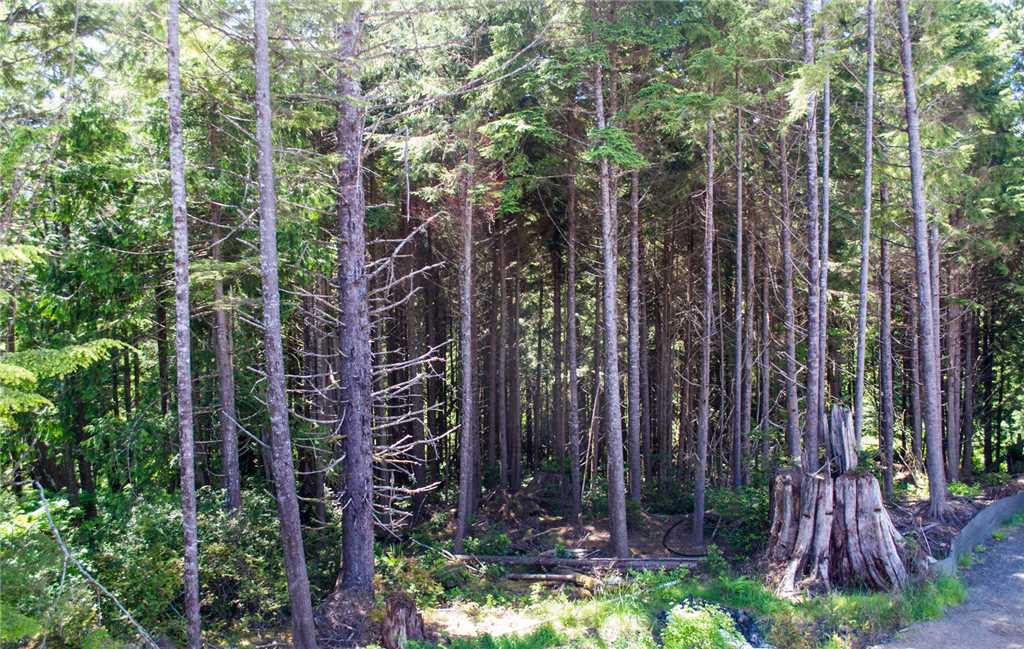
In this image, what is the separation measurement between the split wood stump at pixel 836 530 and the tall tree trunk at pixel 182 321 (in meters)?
8.31

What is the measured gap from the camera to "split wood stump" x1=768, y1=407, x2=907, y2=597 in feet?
34.4

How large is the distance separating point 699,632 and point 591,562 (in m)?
5.95

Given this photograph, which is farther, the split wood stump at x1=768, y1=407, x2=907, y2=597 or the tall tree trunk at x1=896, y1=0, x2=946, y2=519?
the tall tree trunk at x1=896, y1=0, x2=946, y2=519

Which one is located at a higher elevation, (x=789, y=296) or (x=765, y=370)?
(x=789, y=296)

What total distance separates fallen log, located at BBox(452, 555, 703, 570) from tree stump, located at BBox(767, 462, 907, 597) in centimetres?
237

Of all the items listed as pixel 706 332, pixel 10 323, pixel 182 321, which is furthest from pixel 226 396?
Answer: pixel 706 332

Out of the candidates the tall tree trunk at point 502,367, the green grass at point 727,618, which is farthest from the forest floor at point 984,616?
the tall tree trunk at point 502,367

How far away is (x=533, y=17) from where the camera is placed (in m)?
13.6

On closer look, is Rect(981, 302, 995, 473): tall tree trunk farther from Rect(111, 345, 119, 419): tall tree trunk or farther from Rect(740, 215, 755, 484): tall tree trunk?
Rect(111, 345, 119, 419): tall tree trunk

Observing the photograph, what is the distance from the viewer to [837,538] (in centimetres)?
1086

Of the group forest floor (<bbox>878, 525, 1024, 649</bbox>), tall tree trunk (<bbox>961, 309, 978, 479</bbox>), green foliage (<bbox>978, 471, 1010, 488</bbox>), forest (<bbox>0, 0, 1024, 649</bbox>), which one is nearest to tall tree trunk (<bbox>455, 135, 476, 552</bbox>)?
forest (<bbox>0, 0, 1024, 649</bbox>)

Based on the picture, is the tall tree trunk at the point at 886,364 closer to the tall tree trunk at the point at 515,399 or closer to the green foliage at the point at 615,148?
the green foliage at the point at 615,148

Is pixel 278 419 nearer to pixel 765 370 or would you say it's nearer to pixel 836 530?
pixel 836 530

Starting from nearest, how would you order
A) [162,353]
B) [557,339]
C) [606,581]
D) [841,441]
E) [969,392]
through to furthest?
[841,441] → [606,581] → [162,353] → [969,392] → [557,339]
